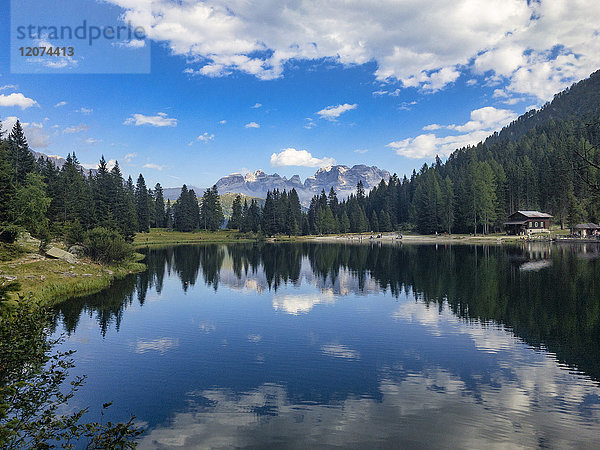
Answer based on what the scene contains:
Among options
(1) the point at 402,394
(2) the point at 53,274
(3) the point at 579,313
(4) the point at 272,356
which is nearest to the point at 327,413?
(1) the point at 402,394

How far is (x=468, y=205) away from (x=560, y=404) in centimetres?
13655

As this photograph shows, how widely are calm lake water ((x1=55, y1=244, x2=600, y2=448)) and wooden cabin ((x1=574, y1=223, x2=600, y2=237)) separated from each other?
294 ft

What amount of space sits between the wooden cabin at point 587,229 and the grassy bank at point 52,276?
131 meters

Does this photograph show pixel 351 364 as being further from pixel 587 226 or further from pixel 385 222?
pixel 385 222

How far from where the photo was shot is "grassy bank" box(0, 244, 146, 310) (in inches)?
1455

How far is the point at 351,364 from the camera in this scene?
20.6m

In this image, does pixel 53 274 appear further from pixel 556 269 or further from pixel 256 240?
pixel 256 240

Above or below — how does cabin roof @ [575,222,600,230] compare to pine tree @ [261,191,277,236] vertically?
below

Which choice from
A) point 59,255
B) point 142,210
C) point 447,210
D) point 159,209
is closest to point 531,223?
point 447,210

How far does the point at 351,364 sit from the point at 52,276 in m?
37.6

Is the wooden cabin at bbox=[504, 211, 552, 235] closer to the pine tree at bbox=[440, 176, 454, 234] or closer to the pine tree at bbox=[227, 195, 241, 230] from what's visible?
the pine tree at bbox=[440, 176, 454, 234]

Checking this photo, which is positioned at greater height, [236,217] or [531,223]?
[236,217]

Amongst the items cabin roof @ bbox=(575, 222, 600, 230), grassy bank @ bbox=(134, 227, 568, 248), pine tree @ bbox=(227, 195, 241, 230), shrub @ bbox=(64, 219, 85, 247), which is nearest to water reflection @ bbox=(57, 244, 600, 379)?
shrub @ bbox=(64, 219, 85, 247)

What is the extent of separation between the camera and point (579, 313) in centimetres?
2888
